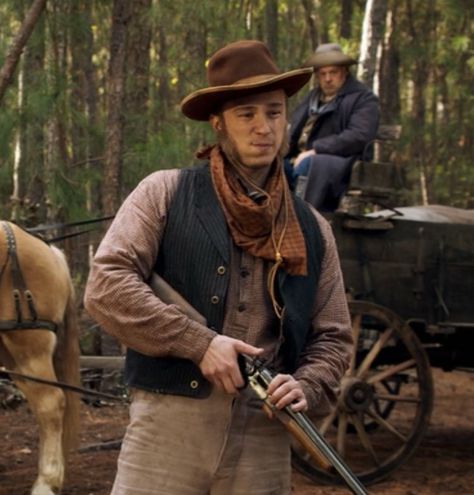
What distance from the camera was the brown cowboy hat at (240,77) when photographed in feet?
10.6

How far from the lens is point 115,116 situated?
1120 cm

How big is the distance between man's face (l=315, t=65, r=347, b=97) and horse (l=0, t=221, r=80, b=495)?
2.04 m

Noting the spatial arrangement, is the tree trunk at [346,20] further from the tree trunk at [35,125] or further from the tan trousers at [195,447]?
the tan trousers at [195,447]

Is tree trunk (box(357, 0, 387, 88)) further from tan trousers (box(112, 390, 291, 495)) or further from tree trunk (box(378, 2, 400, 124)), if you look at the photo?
tan trousers (box(112, 390, 291, 495))

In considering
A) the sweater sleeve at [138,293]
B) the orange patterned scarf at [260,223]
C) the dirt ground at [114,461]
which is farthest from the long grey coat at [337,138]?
the sweater sleeve at [138,293]

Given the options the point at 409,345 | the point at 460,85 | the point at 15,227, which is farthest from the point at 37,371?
the point at 460,85

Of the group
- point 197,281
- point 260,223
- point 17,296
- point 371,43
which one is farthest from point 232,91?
point 371,43

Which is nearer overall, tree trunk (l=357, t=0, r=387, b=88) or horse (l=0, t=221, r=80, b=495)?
horse (l=0, t=221, r=80, b=495)

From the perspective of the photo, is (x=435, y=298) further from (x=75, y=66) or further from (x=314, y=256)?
(x=75, y=66)

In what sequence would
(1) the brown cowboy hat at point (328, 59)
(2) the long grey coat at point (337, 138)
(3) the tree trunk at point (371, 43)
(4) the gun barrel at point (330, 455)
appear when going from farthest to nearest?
(3) the tree trunk at point (371, 43)
(1) the brown cowboy hat at point (328, 59)
(2) the long grey coat at point (337, 138)
(4) the gun barrel at point (330, 455)

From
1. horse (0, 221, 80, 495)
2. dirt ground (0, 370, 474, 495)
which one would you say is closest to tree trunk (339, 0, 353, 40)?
dirt ground (0, 370, 474, 495)

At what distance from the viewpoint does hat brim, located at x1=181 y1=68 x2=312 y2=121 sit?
10.5 feet

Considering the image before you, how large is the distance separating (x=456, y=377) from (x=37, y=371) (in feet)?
25.4

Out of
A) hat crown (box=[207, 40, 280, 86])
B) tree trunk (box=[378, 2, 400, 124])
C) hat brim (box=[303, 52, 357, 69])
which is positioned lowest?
tree trunk (box=[378, 2, 400, 124])
